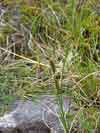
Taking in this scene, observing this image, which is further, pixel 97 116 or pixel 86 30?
pixel 86 30

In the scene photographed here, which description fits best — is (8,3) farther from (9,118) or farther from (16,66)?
(9,118)

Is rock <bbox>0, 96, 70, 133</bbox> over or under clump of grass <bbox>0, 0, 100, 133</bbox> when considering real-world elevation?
under

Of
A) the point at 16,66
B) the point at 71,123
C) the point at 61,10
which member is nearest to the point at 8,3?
the point at 61,10

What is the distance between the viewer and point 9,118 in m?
1.90

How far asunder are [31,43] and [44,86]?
13.8 inches

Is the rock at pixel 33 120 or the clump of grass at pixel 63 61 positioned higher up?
the clump of grass at pixel 63 61

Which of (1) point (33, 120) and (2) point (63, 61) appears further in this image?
(2) point (63, 61)

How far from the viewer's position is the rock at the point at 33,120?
1881 millimetres

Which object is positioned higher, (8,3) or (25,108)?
(8,3)

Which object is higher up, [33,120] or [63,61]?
[63,61]

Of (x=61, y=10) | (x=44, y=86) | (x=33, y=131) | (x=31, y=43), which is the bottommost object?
(x=33, y=131)

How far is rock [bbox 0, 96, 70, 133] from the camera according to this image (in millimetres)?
1881

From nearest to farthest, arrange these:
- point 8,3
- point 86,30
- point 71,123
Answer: point 71,123, point 86,30, point 8,3

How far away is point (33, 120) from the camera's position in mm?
1896
